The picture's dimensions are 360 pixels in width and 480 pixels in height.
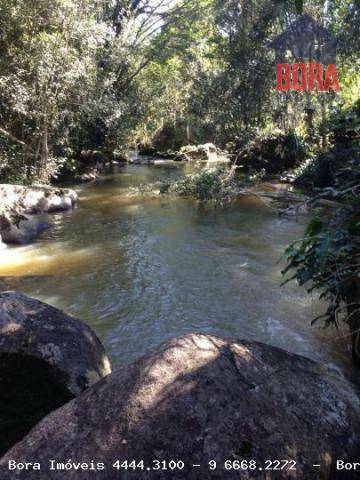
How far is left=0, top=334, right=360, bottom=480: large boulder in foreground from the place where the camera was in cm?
193

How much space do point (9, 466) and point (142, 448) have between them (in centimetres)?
66

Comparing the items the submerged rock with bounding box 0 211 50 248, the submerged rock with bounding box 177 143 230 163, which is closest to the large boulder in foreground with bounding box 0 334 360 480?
the submerged rock with bounding box 0 211 50 248

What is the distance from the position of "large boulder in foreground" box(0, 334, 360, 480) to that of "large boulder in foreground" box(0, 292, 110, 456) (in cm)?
65

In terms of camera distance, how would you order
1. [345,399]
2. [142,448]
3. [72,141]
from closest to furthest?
[142,448]
[345,399]
[72,141]

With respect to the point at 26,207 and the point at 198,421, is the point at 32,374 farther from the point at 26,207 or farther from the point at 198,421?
the point at 26,207

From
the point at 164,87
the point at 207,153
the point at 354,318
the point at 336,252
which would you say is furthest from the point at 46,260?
the point at 164,87

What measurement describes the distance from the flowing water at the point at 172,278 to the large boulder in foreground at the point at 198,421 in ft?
6.98

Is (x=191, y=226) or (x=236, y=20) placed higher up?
(x=236, y=20)

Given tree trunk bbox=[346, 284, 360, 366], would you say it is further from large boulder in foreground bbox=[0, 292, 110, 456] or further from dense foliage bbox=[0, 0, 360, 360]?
dense foliage bbox=[0, 0, 360, 360]

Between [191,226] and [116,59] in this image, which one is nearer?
[191,226]

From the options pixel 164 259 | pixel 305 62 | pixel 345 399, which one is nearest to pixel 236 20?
pixel 305 62

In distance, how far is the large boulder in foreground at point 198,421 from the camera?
193 cm

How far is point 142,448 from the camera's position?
6.36ft

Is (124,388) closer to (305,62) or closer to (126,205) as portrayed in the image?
(126,205)
